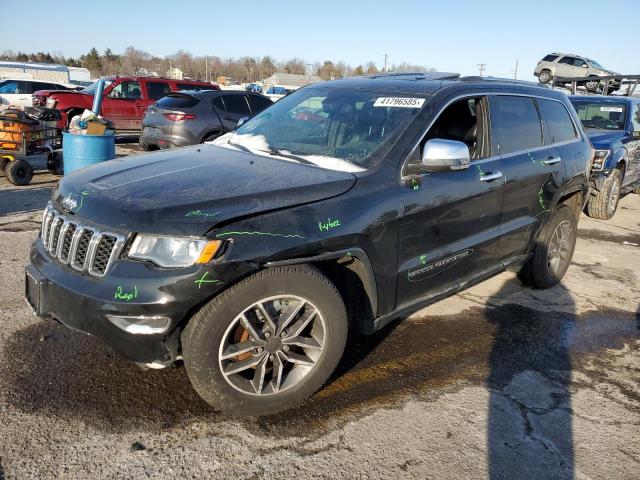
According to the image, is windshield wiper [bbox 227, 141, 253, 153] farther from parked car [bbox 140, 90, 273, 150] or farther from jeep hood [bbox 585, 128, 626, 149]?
jeep hood [bbox 585, 128, 626, 149]

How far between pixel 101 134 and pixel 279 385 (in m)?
5.81

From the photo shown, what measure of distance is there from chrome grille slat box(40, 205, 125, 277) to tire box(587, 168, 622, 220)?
7.89 meters

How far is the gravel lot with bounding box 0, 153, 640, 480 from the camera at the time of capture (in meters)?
2.55

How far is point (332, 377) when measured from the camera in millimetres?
3324

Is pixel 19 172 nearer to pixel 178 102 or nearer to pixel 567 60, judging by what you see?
pixel 178 102

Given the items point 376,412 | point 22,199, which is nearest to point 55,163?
point 22,199

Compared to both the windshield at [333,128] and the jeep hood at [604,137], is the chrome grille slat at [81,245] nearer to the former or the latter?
the windshield at [333,128]

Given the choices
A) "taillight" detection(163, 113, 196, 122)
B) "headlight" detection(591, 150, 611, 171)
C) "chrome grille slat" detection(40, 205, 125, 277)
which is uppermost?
"taillight" detection(163, 113, 196, 122)

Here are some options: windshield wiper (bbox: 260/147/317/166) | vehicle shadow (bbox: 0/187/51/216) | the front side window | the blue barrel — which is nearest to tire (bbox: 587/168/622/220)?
windshield wiper (bbox: 260/147/317/166)

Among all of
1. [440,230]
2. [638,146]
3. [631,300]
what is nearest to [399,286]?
[440,230]

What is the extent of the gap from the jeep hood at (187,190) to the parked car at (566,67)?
2479 cm

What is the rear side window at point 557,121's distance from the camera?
4.71 m

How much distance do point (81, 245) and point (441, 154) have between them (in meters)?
2.06

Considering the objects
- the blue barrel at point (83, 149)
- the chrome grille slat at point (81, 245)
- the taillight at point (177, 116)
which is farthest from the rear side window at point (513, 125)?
the taillight at point (177, 116)
